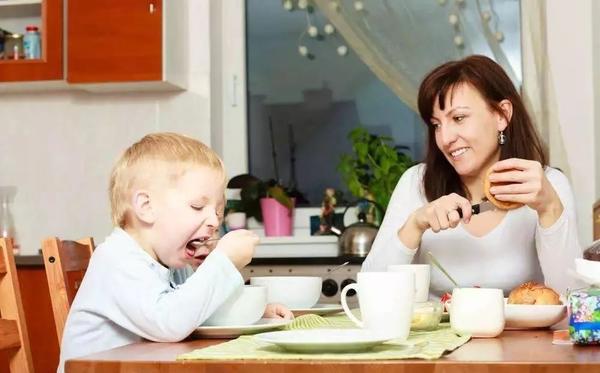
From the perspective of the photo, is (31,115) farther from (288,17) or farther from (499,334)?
(499,334)

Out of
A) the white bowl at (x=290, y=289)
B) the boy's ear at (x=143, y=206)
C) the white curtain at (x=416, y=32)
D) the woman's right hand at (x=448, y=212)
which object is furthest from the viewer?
the white curtain at (x=416, y=32)

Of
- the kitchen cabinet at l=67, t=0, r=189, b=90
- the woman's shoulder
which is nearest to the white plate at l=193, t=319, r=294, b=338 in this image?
the woman's shoulder

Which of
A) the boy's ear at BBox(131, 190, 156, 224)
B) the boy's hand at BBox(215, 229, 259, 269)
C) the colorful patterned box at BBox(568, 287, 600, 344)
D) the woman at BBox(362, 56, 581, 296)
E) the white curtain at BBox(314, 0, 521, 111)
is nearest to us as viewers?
the colorful patterned box at BBox(568, 287, 600, 344)

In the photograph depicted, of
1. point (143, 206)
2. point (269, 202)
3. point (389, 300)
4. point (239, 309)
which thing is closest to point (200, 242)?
point (143, 206)

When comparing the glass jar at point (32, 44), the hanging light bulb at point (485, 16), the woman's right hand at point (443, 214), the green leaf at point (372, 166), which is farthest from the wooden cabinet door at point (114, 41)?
the woman's right hand at point (443, 214)

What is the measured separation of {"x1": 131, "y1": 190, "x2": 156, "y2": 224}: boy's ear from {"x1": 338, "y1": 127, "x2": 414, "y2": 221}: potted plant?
2158 millimetres

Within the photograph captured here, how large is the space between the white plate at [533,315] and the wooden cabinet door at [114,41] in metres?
2.44

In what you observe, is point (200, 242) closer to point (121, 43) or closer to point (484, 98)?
point (484, 98)

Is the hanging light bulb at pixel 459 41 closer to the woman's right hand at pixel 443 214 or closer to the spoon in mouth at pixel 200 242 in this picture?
the woman's right hand at pixel 443 214

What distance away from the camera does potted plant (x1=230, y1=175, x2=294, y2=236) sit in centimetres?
398

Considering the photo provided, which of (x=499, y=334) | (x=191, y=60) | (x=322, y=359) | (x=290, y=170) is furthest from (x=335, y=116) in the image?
(x=322, y=359)

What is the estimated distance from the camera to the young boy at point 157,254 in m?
1.45

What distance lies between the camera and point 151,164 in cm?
172

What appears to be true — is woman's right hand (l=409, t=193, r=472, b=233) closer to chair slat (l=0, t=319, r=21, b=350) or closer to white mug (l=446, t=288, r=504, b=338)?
white mug (l=446, t=288, r=504, b=338)
